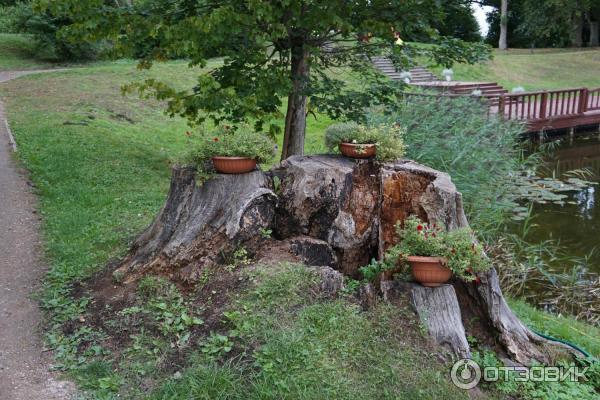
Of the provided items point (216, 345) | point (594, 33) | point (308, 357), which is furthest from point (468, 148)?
point (594, 33)

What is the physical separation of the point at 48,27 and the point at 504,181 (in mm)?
18918

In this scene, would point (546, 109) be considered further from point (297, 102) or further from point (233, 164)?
point (233, 164)

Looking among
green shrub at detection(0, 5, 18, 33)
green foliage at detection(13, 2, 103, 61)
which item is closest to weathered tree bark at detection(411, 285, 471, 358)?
green foliage at detection(13, 2, 103, 61)

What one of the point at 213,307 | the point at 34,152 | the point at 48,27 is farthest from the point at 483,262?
the point at 48,27

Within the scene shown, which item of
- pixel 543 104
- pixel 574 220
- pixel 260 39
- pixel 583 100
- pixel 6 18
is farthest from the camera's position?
pixel 6 18

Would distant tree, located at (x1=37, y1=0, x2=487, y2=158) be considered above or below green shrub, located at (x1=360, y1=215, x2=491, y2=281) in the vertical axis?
above

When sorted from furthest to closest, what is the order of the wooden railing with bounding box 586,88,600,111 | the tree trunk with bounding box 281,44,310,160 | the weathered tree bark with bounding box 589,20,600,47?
the weathered tree bark with bounding box 589,20,600,47 < the wooden railing with bounding box 586,88,600,111 < the tree trunk with bounding box 281,44,310,160

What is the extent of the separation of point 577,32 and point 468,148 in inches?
1313

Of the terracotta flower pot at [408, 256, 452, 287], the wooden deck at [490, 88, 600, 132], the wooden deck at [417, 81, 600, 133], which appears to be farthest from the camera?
the wooden deck at [490, 88, 600, 132]

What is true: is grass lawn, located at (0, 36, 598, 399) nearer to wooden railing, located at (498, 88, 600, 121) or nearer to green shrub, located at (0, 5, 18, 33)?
wooden railing, located at (498, 88, 600, 121)

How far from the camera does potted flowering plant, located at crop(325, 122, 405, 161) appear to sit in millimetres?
5516

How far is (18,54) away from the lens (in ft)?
77.7

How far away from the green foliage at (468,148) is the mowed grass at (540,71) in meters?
15.6

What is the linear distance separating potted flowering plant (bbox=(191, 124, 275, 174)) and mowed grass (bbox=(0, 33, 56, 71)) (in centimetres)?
1907
